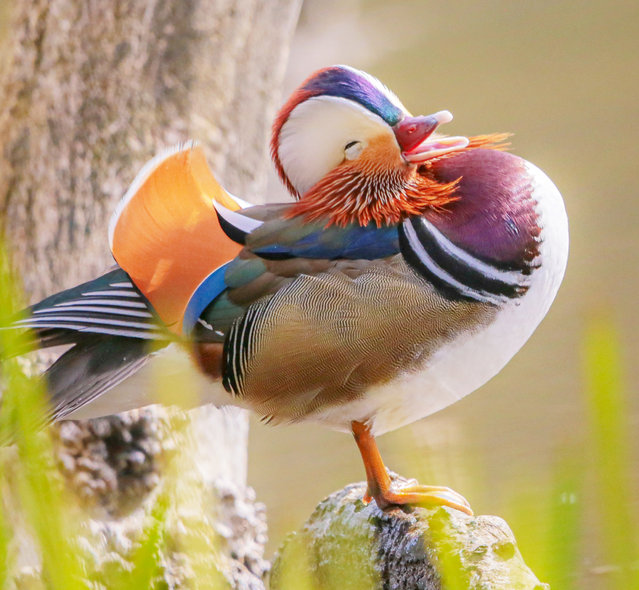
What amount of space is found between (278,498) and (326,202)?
1.94 metres

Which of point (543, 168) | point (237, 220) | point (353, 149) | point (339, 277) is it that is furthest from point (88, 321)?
point (543, 168)

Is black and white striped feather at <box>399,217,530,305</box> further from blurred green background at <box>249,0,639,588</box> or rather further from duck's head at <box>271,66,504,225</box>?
blurred green background at <box>249,0,639,588</box>

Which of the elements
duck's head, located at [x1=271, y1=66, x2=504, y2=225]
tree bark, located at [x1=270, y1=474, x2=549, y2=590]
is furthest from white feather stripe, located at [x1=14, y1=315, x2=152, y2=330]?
tree bark, located at [x1=270, y1=474, x2=549, y2=590]

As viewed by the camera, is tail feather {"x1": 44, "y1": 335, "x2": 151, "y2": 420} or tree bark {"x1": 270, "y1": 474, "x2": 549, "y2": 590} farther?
tail feather {"x1": 44, "y1": 335, "x2": 151, "y2": 420}

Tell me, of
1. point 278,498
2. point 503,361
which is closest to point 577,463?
point 503,361

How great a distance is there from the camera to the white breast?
1.87 m

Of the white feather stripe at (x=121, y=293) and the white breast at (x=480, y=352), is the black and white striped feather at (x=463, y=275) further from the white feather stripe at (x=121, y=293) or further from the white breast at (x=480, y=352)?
the white feather stripe at (x=121, y=293)

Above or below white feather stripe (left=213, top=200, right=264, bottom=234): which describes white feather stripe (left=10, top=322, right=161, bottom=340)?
below

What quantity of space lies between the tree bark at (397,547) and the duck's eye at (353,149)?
2.14ft

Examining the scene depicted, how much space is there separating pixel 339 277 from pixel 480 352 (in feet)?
0.92

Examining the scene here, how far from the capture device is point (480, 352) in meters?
1.88

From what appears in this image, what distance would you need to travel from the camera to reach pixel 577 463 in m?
0.64

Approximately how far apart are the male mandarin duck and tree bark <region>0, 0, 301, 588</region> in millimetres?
888

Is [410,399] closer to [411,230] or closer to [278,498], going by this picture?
[411,230]
